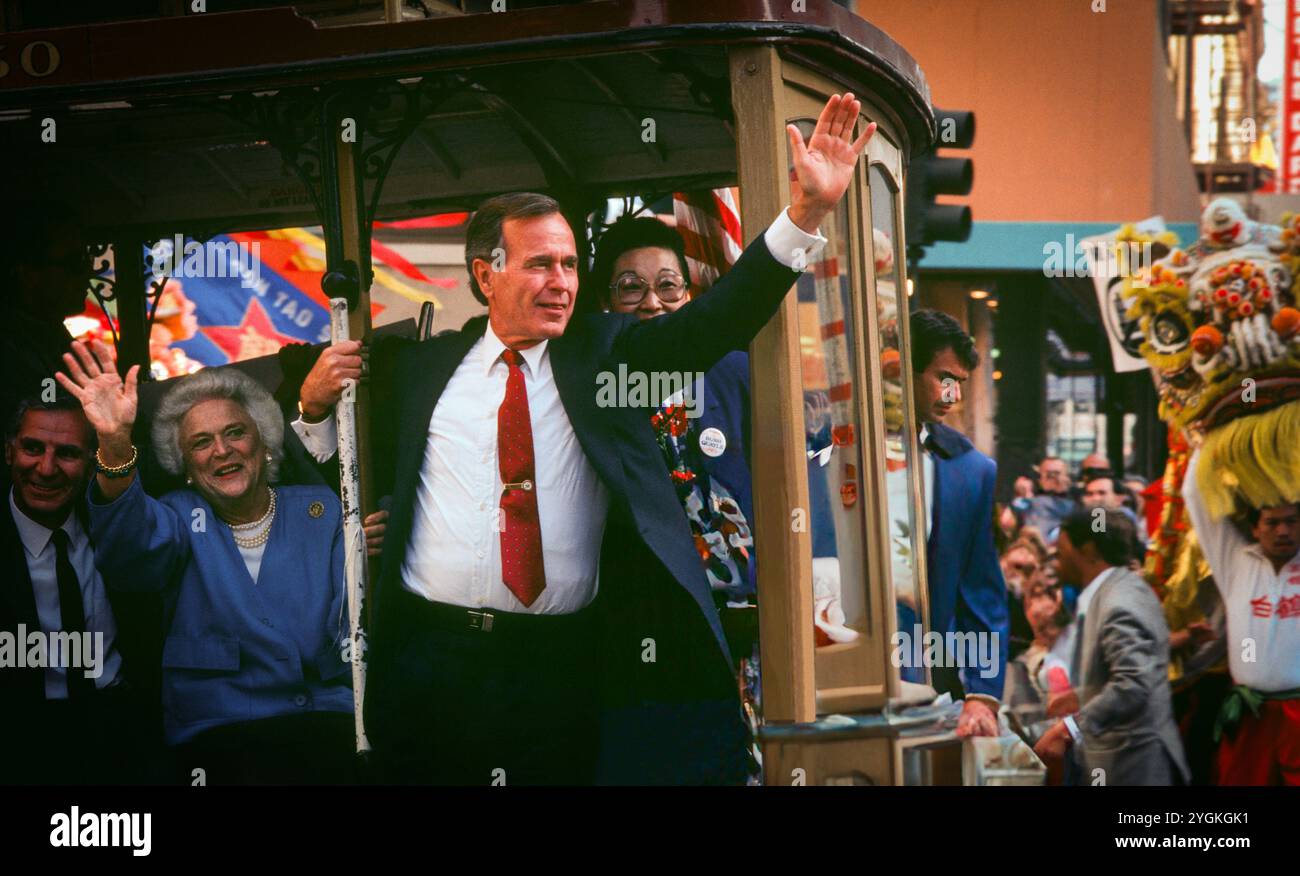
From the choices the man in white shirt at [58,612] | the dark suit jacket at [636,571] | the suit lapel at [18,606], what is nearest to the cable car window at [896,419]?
the dark suit jacket at [636,571]

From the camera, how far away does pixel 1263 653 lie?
5.45 meters

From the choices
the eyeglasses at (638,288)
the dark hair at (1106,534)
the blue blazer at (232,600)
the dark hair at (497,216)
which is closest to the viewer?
the dark hair at (497,216)

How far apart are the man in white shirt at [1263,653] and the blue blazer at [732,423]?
6.56 feet

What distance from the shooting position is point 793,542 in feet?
14.6

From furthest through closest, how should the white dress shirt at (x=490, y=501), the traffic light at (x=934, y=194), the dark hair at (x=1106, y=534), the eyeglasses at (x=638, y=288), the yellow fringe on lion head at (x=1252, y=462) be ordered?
the traffic light at (x=934, y=194)
the dark hair at (x=1106, y=534)
the yellow fringe on lion head at (x=1252, y=462)
the eyeglasses at (x=638, y=288)
the white dress shirt at (x=490, y=501)

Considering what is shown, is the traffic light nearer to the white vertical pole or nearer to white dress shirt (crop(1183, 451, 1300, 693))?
white dress shirt (crop(1183, 451, 1300, 693))

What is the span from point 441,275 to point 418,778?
4.04 meters

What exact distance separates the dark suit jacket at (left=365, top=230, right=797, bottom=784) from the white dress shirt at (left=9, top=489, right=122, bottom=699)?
1003mm

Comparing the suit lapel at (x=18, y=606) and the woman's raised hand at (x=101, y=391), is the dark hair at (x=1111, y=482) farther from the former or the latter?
the suit lapel at (x=18, y=606)

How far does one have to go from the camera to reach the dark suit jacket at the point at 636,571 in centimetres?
458

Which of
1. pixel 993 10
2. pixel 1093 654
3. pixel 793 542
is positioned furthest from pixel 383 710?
pixel 993 10

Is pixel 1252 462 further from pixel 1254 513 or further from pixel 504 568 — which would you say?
pixel 504 568
